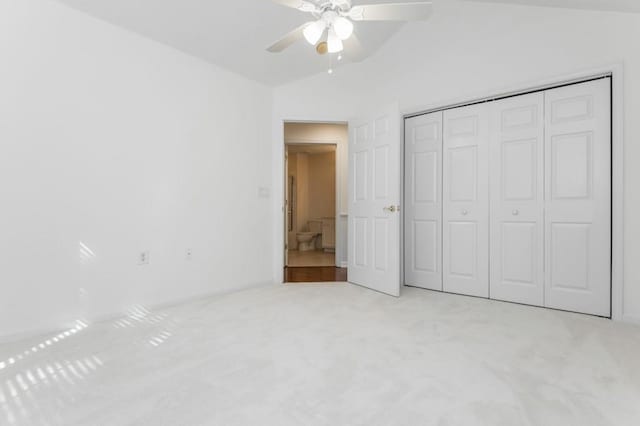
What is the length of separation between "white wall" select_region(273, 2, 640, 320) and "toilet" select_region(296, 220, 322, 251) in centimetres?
391

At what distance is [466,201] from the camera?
3670 mm

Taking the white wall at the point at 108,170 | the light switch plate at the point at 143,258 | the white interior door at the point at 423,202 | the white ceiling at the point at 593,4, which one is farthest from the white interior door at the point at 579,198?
the light switch plate at the point at 143,258

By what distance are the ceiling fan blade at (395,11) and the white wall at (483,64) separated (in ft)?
6.02

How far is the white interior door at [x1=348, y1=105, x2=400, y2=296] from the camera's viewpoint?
3631 millimetres

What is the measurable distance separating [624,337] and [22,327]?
13.9 feet

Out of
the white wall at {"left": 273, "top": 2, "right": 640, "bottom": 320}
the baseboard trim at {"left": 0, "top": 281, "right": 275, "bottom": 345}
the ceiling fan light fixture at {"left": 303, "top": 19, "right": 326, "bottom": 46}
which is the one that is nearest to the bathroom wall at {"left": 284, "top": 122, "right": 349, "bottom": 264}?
the white wall at {"left": 273, "top": 2, "right": 640, "bottom": 320}

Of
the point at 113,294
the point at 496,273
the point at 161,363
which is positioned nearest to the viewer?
the point at 161,363

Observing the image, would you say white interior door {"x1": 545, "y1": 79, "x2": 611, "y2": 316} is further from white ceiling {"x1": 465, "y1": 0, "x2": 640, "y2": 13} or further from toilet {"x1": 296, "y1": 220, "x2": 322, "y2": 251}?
toilet {"x1": 296, "y1": 220, "x2": 322, "y2": 251}

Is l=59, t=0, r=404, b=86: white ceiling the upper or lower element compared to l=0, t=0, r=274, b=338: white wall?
upper

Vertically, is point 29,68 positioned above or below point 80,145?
above

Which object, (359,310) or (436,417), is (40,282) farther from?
(436,417)

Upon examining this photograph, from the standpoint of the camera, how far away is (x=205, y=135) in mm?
3670

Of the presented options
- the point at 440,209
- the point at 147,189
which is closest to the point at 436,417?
the point at 440,209

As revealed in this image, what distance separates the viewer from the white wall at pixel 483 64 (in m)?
2.75
